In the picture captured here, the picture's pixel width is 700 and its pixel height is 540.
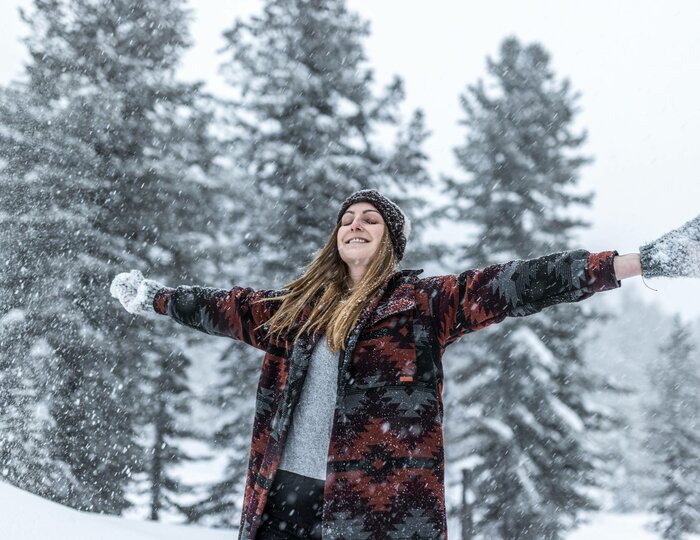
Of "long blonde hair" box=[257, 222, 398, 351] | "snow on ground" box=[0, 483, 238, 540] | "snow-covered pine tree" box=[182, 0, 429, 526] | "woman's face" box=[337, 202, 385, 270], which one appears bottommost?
"snow on ground" box=[0, 483, 238, 540]

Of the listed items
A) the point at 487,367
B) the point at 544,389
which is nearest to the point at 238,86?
the point at 487,367

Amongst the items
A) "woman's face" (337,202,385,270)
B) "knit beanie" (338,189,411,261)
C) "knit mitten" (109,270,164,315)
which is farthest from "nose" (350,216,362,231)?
"knit mitten" (109,270,164,315)

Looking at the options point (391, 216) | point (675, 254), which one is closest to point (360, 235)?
point (391, 216)

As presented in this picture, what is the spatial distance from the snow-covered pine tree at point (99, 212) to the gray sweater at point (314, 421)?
933 centimetres

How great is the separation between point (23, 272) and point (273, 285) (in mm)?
4613

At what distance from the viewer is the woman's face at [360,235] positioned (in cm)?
286

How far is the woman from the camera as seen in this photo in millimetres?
2145

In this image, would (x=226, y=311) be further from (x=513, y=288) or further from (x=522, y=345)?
(x=522, y=345)

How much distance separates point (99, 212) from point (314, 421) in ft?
34.7

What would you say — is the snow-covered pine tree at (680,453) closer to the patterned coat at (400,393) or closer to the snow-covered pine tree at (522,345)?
the snow-covered pine tree at (522,345)

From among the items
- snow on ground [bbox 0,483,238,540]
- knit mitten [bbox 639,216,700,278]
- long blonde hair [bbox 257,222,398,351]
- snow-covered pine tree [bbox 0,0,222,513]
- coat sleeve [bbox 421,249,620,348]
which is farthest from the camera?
snow-covered pine tree [bbox 0,0,222,513]

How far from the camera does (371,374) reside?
2316 mm

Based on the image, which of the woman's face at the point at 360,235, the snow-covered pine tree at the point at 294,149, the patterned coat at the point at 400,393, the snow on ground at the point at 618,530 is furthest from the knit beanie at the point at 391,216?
the snow on ground at the point at 618,530

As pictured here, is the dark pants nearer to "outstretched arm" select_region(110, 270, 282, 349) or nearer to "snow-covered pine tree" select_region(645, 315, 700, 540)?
"outstretched arm" select_region(110, 270, 282, 349)
